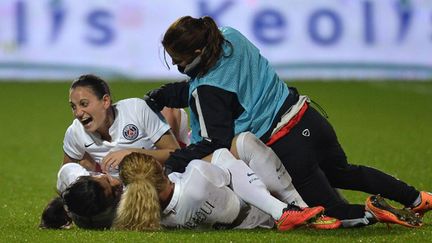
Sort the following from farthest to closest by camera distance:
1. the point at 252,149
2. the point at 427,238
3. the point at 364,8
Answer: the point at 364,8 → the point at 252,149 → the point at 427,238

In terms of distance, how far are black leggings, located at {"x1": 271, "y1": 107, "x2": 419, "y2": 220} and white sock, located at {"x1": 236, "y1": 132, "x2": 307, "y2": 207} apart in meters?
0.19

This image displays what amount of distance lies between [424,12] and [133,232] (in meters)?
11.8

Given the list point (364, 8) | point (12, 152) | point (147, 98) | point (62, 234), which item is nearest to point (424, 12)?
point (364, 8)

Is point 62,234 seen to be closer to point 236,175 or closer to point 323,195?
point 236,175

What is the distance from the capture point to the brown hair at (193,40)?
7297 millimetres

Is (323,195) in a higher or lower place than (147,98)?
lower

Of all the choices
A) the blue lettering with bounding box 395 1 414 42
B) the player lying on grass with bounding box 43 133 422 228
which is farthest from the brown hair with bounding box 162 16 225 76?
the blue lettering with bounding box 395 1 414 42

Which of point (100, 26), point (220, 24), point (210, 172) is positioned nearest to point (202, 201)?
point (210, 172)

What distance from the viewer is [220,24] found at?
17.8 meters

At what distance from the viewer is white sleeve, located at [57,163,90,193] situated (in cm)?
751

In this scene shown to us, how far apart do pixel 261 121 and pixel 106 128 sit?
3.51 ft

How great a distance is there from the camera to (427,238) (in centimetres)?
685

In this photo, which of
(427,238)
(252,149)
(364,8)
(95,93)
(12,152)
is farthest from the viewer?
(364,8)

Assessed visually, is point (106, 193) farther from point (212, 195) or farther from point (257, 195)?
point (257, 195)
